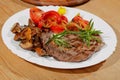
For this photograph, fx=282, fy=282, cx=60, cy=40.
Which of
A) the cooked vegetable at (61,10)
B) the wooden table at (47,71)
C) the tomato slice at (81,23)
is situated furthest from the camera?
the cooked vegetable at (61,10)

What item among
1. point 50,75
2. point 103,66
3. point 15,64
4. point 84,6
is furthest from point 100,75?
point 84,6

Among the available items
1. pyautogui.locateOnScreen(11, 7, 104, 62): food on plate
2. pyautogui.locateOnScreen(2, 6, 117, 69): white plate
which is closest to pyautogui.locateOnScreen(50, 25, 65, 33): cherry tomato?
pyautogui.locateOnScreen(11, 7, 104, 62): food on plate

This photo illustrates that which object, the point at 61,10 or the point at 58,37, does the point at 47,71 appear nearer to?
the point at 58,37

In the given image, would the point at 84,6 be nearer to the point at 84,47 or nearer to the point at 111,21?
the point at 111,21

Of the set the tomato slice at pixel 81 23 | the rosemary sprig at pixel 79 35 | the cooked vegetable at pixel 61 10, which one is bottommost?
the rosemary sprig at pixel 79 35

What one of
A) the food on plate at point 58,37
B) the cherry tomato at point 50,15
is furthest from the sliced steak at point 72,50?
the cherry tomato at point 50,15

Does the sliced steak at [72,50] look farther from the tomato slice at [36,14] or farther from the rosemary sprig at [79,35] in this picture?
the tomato slice at [36,14]
